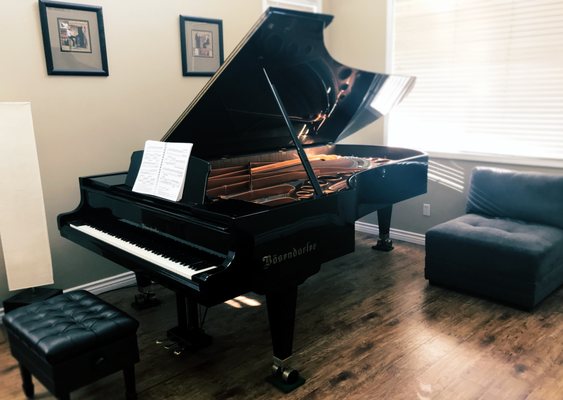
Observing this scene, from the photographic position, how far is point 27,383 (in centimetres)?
219

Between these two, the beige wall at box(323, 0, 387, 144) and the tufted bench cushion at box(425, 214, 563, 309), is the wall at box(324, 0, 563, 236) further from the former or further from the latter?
the tufted bench cushion at box(425, 214, 563, 309)

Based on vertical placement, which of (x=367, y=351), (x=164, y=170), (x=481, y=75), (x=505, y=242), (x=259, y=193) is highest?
(x=481, y=75)

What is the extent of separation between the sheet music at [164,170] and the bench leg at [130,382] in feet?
2.60

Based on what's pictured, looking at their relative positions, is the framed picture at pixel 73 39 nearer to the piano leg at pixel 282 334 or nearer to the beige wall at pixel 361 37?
the piano leg at pixel 282 334

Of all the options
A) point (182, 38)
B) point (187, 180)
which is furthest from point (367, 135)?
point (187, 180)

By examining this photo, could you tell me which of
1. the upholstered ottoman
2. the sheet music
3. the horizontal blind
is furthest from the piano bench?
the horizontal blind

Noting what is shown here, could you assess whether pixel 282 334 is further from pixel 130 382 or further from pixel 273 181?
pixel 273 181

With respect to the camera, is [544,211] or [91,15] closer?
[91,15]

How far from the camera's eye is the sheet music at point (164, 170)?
2.23 meters

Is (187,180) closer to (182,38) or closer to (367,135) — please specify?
(182,38)

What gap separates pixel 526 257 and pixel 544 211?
0.60 meters

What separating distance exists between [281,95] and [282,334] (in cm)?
142

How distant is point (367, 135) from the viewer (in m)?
4.64

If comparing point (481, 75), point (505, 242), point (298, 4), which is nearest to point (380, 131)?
point (481, 75)
